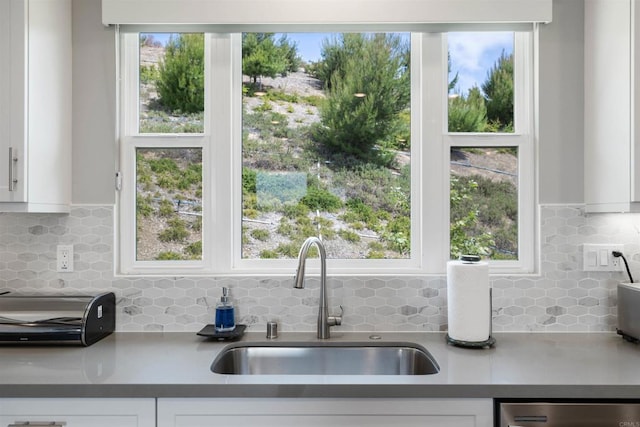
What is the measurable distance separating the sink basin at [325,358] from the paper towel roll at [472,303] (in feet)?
0.66

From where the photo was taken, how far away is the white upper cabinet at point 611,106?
1601mm

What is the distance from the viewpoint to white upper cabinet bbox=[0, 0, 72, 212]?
1.63 meters

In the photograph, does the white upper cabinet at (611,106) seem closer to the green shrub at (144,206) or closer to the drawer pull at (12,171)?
the green shrub at (144,206)

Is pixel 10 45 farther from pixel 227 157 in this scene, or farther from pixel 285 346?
pixel 285 346

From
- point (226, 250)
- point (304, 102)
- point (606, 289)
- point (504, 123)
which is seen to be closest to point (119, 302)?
point (226, 250)

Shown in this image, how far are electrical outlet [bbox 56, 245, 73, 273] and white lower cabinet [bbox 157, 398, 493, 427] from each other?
935 mm

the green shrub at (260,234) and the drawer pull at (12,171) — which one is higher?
the drawer pull at (12,171)

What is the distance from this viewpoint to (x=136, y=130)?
6.78 feet

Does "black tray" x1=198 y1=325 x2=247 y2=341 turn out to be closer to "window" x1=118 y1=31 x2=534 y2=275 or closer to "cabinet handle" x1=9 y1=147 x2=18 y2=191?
"window" x1=118 y1=31 x2=534 y2=275

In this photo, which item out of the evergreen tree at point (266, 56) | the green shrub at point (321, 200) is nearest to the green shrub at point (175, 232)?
the green shrub at point (321, 200)

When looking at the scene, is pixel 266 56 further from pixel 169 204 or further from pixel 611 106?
pixel 611 106

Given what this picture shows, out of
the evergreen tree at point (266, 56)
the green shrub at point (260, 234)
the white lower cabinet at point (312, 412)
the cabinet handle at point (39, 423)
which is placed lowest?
the cabinet handle at point (39, 423)

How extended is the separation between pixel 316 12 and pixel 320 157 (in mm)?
617

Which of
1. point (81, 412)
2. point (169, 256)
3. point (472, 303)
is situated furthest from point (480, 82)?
point (81, 412)
